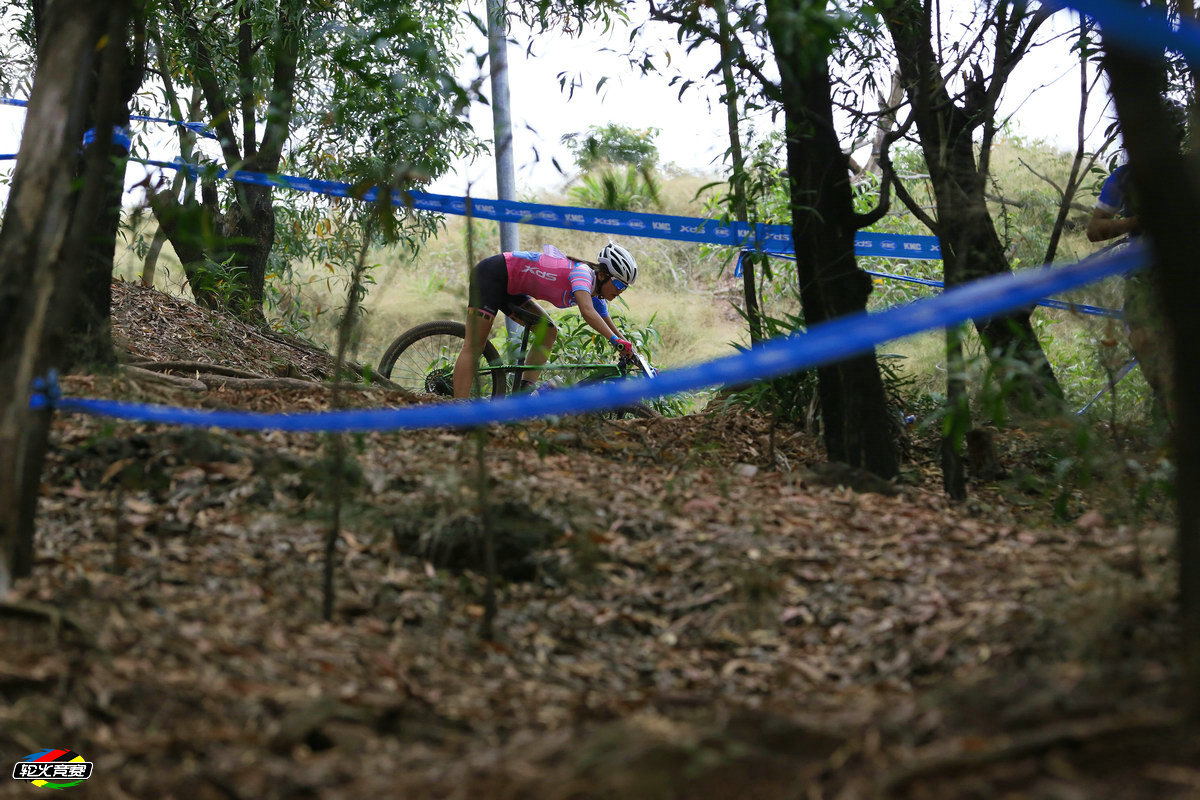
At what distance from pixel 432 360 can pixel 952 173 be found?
4.01 meters

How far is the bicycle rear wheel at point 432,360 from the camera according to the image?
6721mm

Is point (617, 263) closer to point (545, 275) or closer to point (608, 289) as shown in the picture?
point (608, 289)

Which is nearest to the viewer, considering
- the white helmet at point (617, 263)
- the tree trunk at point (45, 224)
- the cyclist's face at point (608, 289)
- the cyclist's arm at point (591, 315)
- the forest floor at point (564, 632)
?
the forest floor at point (564, 632)

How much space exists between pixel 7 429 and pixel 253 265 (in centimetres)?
534

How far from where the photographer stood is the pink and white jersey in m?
6.12

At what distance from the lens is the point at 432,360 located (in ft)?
23.5

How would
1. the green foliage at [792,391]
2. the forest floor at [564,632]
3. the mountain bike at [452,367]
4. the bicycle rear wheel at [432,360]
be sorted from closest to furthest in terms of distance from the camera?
the forest floor at [564,632], the green foliage at [792,391], the mountain bike at [452,367], the bicycle rear wheel at [432,360]

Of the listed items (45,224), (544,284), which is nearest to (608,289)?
(544,284)

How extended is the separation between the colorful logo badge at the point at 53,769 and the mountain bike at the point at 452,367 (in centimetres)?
398

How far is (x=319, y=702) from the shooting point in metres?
1.88

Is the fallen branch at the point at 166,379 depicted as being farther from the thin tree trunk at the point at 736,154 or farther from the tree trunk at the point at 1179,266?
the tree trunk at the point at 1179,266

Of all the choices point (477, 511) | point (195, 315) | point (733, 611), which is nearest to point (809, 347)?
point (733, 611)

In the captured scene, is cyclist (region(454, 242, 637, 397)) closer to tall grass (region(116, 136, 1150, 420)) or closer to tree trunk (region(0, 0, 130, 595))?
tall grass (region(116, 136, 1150, 420))

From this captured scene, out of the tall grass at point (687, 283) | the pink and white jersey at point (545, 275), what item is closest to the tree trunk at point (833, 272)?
the tall grass at point (687, 283)
